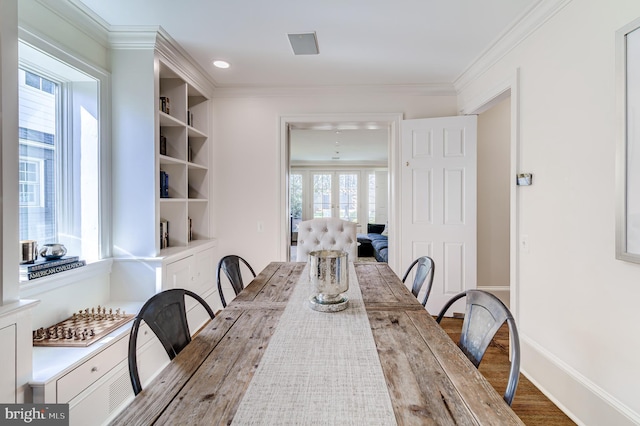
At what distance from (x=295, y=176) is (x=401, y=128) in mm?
6268

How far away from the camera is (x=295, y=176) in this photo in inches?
372

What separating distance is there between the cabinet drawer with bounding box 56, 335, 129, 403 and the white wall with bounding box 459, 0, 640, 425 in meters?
2.67

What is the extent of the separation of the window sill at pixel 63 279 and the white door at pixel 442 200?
276cm

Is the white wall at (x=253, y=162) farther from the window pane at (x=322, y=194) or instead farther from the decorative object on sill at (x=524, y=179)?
the window pane at (x=322, y=194)

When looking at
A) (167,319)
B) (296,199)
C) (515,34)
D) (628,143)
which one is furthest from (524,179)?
(296,199)

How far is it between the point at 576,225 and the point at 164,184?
3.15 metres

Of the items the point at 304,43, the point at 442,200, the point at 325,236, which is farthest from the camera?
the point at 442,200

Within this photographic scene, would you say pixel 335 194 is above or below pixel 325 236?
above

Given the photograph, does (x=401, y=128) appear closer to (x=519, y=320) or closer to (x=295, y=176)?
(x=519, y=320)

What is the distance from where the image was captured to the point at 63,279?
1966 millimetres

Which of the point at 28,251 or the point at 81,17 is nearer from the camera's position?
the point at 28,251

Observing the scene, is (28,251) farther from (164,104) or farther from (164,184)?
(164,104)

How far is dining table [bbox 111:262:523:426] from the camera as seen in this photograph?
716 millimetres

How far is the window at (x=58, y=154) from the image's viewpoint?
194 centimetres
